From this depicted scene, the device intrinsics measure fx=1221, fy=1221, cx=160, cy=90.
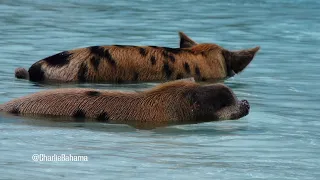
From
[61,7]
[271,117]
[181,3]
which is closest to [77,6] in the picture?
[61,7]

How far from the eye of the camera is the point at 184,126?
11.3m

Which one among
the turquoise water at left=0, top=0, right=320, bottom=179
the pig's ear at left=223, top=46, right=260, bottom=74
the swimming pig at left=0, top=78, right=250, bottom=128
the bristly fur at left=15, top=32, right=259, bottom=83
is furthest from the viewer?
the pig's ear at left=223, top=46, right=260, bottom=74

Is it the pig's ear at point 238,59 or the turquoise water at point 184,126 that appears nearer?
the turquoise water at point 184,126

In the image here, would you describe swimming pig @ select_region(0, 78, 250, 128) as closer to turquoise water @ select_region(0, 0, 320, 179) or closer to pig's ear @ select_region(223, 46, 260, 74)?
turquoise water @ select_region(0, 0, 320, 179)

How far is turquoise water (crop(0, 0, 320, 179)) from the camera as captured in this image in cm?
942

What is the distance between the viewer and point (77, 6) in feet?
86.2

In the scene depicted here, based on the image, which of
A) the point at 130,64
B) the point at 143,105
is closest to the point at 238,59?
the point at 130,64

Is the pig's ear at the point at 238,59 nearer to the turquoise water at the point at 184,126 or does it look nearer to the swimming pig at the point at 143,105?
the turquoise water at the point at 184,126

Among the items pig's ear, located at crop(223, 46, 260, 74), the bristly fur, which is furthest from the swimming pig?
pig's ear, located at crop(223, 46, 260, 74)

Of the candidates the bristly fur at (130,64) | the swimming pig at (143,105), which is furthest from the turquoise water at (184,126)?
the bristly fur at (130,64)

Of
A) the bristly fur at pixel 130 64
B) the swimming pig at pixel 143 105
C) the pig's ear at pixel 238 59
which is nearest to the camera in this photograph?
the swimming pig at pixel 143 105

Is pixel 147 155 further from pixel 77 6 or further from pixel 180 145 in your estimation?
pixel 77 6

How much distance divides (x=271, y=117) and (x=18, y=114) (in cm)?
251

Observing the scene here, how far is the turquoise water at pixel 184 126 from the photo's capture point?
9422 millimetres
